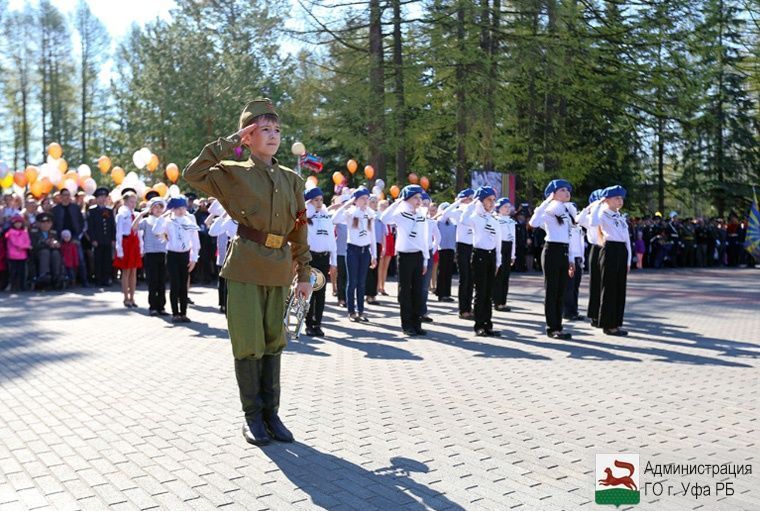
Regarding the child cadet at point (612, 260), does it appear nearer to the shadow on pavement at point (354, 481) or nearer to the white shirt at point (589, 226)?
the white shirt at point (589, 226)

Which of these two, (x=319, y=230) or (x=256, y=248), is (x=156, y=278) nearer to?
(x=319, y=230)

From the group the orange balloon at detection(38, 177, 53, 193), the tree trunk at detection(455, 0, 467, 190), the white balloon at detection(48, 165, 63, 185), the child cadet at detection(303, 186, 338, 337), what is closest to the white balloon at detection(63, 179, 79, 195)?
the white balloon at detection(48, 165, 63, 185)

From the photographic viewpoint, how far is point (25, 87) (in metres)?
48.2

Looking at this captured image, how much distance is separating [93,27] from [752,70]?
40.5 m

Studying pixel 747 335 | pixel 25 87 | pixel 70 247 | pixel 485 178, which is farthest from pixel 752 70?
pixel 25 87

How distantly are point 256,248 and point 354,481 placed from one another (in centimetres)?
174

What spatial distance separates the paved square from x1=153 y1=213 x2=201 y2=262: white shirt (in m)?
1.45

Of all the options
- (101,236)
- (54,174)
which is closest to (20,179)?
(54,174)

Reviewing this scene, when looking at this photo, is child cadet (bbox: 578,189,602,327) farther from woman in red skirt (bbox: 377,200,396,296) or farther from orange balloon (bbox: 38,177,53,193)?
orange balloon (bbox: 38,177,53,193)

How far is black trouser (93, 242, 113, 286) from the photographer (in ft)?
60.6

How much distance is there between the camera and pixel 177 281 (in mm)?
12242

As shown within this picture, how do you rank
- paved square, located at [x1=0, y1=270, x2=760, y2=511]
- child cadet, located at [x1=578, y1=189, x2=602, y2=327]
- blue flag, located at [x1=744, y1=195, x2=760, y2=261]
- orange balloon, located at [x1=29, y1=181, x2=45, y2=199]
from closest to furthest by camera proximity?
paved square, located at [x1=0, y1=270, x2=760, y2=511], child cadet, located at [x1=578, y1=189, x2=602, y2=327], orange balloon, located at [x1=29, y1=181, x2=45, y2=199], blue flag, located at [x1=744, y1=195, x2=760, y2=261]

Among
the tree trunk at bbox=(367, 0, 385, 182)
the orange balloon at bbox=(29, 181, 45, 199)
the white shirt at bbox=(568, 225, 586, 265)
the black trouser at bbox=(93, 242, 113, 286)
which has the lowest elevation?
the black trouser at bbox=(93, 242, 113, 286)

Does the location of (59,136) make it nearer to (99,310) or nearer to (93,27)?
(93,27)
